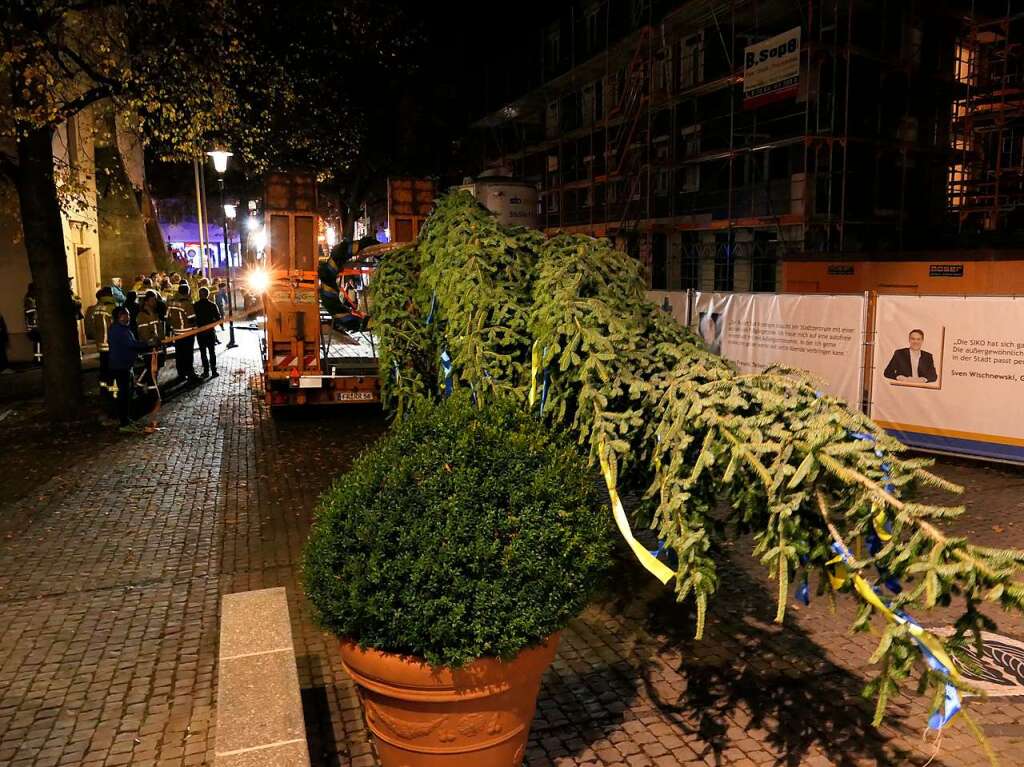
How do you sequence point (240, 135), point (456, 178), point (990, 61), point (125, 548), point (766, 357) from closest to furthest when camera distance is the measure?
point (125, 548), point (766, 357), point (240, 135), point (990, 61), point (456, 178)

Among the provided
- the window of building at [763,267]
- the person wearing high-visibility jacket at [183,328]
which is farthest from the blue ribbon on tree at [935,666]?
the window of building at [763,267]

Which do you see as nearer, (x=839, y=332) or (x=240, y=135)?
(x=839, y=332)

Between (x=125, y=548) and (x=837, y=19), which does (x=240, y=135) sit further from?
(x=837, y=19)

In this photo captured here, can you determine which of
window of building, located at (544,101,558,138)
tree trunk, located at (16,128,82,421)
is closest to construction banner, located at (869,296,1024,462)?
tree trunk, located at (16,128,82,421)

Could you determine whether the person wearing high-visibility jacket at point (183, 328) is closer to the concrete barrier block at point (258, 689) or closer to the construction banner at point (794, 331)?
the construction banner at point (794, 331)

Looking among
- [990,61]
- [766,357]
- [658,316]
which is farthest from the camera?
[990,61]

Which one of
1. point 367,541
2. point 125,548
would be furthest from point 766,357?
point 367,541

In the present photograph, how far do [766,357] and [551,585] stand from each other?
31.6ft

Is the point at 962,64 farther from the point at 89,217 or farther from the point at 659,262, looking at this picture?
the point at 89,217

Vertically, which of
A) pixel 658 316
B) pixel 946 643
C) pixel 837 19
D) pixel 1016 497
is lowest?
pixel 1016 497

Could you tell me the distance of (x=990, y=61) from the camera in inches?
725

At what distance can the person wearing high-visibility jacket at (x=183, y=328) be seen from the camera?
1652 centimetres

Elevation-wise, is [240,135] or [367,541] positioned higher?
[240,135]

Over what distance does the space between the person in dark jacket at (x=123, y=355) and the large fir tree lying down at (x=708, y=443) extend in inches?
332
